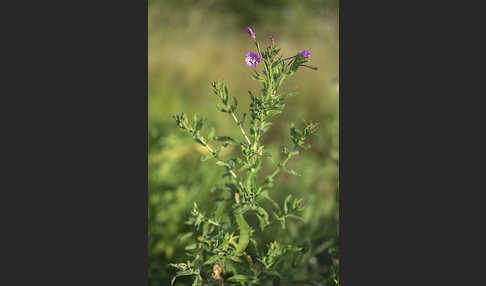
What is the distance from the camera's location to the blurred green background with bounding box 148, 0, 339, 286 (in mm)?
2238

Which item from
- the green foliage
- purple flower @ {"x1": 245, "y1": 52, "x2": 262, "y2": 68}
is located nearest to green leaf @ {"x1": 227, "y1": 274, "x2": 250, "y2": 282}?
the green foliage

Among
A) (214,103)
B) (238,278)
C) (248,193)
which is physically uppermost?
(214,103)

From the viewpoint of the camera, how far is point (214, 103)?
1928 mm

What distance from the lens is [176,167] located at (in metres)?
2.71

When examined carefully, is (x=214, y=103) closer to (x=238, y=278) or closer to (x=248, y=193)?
(x=248, y=193)

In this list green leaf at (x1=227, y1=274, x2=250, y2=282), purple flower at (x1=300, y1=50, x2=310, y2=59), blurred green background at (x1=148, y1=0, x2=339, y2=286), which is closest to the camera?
purple flower at (x1=300, y1=50, x2=310, y2=59)

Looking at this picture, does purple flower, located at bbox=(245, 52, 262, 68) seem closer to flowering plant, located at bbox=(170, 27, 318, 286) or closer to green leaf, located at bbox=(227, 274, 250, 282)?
flowering plant, located at bbox=(170, 27, 318, 286)

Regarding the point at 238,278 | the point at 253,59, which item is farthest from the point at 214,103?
the point at 238,278

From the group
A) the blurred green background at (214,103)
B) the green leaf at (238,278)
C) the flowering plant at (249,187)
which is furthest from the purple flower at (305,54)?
the green leaf at (238,278)

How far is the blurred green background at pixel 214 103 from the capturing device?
A: 2238 mm

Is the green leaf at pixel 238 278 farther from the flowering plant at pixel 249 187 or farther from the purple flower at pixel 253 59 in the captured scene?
the purple flower at pixel 253 59

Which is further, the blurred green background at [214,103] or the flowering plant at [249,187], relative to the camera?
the blurred green background at [214,103]

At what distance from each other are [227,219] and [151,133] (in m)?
1.44

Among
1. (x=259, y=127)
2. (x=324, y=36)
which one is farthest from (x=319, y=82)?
(x=259, y=127)
